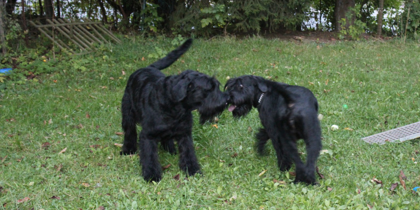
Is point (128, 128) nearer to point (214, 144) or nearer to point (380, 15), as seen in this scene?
point (214, 144)

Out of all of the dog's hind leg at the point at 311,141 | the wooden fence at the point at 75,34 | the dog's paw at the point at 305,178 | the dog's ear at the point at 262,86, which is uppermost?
the wooden fence at the point at 75,34

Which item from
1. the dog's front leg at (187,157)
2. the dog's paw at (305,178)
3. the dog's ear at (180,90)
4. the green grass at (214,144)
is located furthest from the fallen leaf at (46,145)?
the dog's paw at (305,178)

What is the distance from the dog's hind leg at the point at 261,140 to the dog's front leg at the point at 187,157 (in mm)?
846

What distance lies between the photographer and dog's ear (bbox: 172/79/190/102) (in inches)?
152

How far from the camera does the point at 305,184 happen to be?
12.6 feet

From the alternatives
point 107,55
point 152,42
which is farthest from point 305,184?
point 152,42

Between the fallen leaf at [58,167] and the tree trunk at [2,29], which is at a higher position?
the tree trunk at [2,29]

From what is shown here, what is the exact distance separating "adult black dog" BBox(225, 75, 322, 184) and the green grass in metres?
0.23

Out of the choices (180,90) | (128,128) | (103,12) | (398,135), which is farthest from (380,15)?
(180,90)

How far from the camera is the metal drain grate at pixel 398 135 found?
4.89m

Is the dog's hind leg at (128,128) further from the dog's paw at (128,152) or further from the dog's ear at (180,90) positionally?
the dog's ear at (180,90)

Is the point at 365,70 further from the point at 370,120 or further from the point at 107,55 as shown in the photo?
the point at 107,55

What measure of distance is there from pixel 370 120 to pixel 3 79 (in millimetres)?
7117

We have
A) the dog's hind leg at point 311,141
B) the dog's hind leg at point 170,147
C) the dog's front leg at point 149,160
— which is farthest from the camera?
the dog's hind leg at point 170,147
